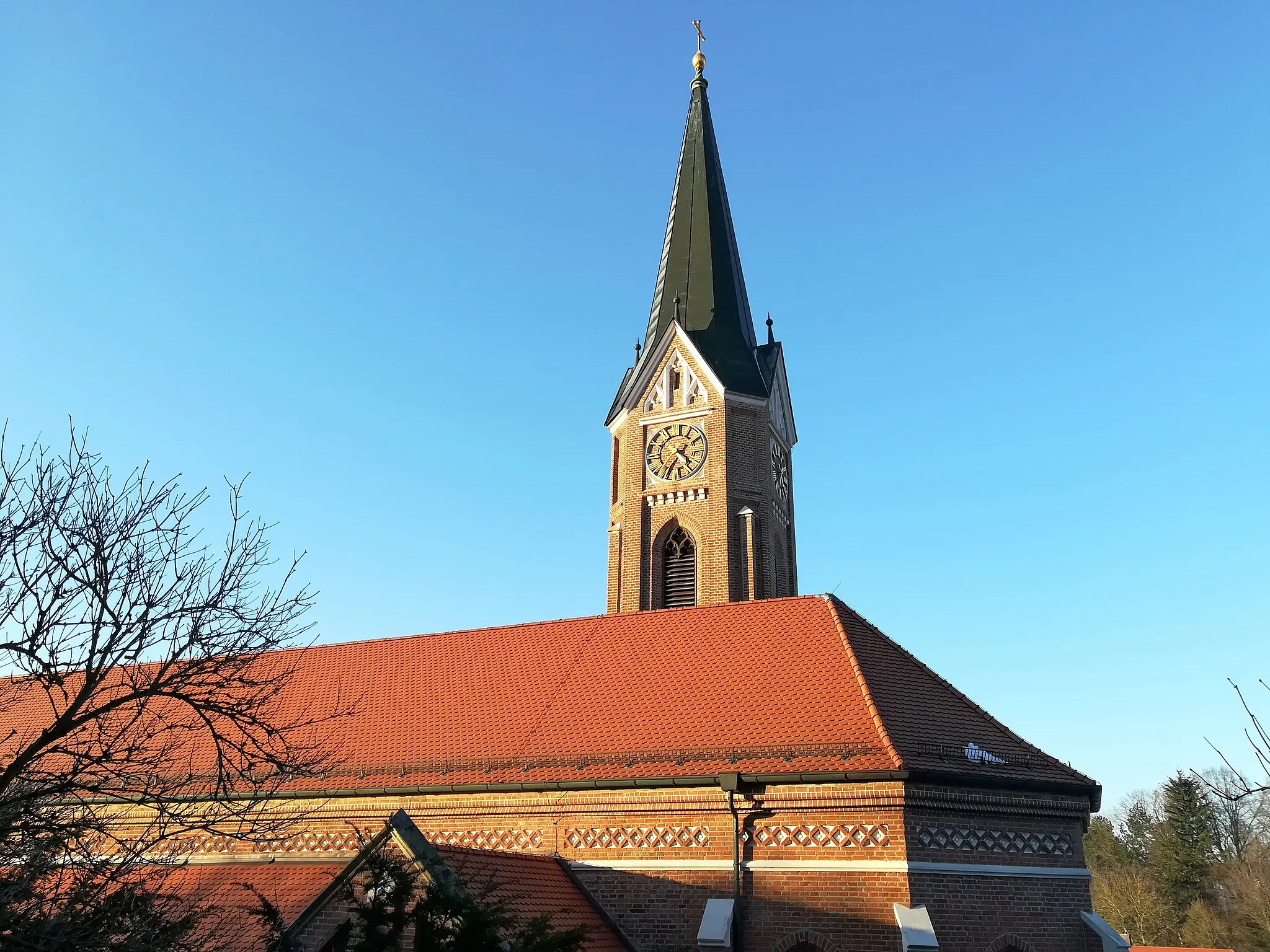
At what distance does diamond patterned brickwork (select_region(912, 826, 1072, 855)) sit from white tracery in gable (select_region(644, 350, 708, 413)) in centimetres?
1550

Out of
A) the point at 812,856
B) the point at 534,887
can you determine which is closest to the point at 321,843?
the point at 534,887

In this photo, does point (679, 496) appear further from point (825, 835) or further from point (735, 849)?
point (825, 835)

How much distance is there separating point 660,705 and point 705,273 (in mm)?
16865

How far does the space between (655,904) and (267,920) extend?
19.4 feet

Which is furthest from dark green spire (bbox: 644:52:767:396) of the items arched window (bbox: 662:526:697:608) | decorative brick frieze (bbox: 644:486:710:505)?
arched window (bbox: 662:526:697:608)

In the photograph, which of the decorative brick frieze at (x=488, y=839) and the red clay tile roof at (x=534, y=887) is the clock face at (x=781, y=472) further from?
the red clay tile roof at (x=534, y=887)

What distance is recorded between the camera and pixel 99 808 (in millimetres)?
19641

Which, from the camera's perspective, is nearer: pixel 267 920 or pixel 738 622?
pixel 267 920

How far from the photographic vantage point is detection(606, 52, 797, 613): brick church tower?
26.2 metres

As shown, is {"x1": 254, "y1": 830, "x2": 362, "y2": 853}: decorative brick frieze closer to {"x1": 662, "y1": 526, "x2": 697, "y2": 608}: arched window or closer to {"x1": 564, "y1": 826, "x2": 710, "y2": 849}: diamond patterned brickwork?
{"x1": 564, "y1": 826, "x2": 710, "y2": 849}: diamond patterned brickwork

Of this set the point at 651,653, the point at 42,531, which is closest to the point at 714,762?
the point at 651,653

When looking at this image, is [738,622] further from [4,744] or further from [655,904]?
[4,744]

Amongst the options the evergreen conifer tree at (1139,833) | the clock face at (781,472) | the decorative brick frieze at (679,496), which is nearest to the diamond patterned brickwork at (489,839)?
the decorative brick frieze at (679,496)

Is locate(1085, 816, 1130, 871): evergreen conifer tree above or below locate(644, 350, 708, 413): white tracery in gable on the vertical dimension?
below
